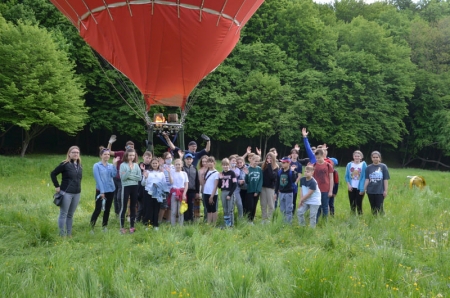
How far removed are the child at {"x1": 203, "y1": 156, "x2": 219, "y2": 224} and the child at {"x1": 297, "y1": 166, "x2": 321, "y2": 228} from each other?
1.58 metres

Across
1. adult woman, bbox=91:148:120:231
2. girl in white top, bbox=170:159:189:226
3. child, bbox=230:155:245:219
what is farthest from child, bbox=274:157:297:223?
adult woman, bbox=91:148:120:231

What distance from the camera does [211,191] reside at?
297 inches

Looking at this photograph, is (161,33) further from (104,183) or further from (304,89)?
(304,89)

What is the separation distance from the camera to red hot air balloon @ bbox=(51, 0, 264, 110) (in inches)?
328

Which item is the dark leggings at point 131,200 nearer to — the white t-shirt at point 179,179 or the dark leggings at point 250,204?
the white t-shirt at point 179,179

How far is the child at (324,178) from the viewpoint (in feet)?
24.3

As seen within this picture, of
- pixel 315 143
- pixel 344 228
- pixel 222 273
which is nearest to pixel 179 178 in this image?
pixel 344 228

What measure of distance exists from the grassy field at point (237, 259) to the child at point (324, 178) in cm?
44

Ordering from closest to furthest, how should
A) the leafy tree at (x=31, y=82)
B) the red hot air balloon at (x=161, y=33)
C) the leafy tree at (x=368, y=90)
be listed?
1. the red hot air balloon at (x=161, y=33)
2. the leafy tree at (x=31, y=82)
3. the leafy tree at (x=368, y=90)

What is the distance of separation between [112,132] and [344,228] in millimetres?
25105

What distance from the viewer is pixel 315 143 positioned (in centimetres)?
3347

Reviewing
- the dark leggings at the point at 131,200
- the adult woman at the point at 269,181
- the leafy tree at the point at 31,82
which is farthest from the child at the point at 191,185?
the leafy tree at the point at 31,82

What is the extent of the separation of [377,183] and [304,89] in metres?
24.5

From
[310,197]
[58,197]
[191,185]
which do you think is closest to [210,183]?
[191,185]
